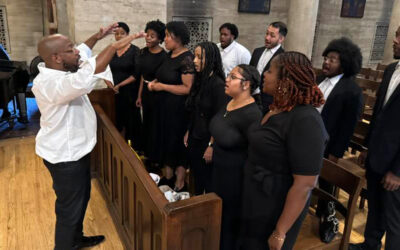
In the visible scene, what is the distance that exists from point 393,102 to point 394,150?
1.03 feet

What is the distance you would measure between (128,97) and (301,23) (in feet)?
15.5

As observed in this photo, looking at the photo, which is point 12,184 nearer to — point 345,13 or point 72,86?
point 72,86

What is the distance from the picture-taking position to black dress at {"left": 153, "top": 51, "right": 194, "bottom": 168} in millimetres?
3061

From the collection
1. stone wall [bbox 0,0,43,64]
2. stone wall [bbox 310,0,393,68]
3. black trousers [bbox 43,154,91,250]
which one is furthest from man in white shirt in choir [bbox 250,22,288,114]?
stone wall [bbox 0,0,43,64]

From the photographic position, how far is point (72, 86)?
1.79 m

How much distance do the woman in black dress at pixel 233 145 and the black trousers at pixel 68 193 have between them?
3.00 ft

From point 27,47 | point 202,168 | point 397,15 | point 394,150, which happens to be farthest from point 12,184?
point 397,15

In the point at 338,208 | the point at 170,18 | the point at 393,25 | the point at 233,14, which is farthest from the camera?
the point at 393,25

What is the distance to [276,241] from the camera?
154cm

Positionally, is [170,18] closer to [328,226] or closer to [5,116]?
[5,116]

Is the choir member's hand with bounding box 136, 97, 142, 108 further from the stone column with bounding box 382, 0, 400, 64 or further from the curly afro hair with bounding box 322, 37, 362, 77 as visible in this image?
the stone column with bounding box 382, 0, 400, 64

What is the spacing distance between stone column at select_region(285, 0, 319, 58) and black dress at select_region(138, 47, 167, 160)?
4.59m

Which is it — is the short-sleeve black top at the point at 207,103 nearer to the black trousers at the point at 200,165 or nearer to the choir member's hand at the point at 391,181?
the black trousers at the point at 200,165

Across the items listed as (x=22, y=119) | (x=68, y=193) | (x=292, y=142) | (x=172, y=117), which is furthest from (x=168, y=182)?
(x=22, y=119)
